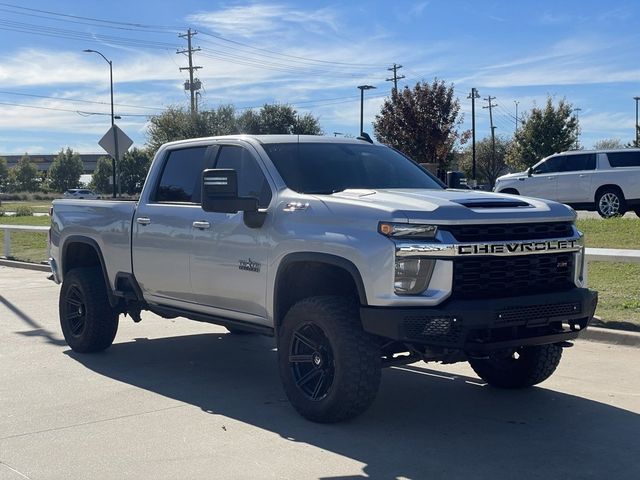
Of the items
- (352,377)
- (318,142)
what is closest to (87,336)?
(318,142)

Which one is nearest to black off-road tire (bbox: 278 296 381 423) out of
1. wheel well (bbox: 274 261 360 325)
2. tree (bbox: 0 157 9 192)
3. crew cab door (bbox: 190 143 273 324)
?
wheel well (bbox: 274 261 360 325)

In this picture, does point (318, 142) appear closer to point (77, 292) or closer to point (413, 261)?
point (413, 261)

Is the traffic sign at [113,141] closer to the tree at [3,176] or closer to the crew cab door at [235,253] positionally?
the crew cab door at [235,253]

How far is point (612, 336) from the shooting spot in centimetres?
833

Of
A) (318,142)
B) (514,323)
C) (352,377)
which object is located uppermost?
(318,142)

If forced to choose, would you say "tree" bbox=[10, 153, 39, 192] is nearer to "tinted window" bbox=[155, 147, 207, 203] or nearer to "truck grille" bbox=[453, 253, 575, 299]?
"tinted window" bbox=[155, 147, 207, 203]

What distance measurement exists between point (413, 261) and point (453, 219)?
0.36m

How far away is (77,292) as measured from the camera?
26.6 ft

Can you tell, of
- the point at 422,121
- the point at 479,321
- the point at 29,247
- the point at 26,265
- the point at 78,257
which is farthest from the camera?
the point at 422,121

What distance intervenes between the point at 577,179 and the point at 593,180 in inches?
16.8

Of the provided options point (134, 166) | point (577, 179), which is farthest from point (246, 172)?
point (134, 166)

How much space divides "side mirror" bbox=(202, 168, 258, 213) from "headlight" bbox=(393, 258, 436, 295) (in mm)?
1425

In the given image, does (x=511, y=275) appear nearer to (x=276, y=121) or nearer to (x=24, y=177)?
(x=276, y=121)

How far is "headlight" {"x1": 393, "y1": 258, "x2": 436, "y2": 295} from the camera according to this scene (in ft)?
16.4
